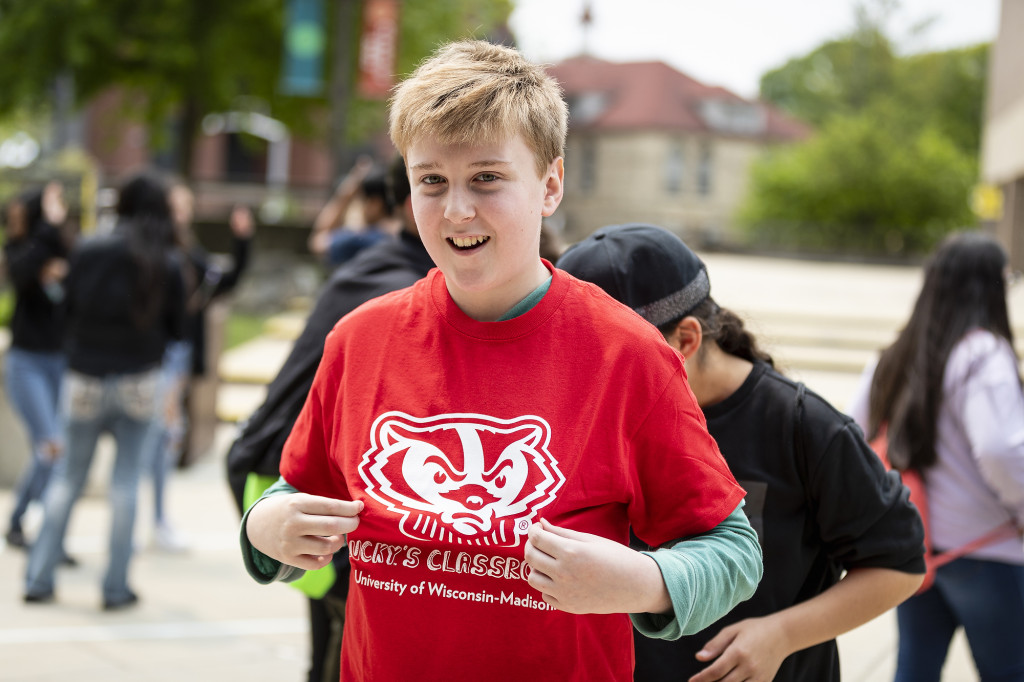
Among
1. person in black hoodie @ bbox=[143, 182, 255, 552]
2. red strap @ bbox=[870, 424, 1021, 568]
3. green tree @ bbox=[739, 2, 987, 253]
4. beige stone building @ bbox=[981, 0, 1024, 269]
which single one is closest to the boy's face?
red strap @ bbox=[870, 424, 1021, 568]

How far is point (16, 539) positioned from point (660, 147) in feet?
162

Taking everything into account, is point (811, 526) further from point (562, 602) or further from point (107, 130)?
point (107, 130)

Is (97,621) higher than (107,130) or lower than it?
lower

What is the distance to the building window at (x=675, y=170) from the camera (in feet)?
175

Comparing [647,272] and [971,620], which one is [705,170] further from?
[647,272]

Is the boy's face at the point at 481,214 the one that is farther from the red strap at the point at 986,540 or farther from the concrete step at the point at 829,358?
the concrete step at the point at 829,358

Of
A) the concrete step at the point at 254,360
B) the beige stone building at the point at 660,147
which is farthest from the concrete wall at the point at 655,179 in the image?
the concrete step at the point at 254,360

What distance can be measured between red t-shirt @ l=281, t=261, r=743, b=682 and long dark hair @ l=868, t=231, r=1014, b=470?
6.46 ft

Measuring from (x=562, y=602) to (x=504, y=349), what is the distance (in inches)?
13.6

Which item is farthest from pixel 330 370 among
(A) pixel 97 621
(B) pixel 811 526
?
(A) pixel 97 621

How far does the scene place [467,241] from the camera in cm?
138

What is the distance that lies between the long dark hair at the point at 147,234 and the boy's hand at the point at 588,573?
4227mm

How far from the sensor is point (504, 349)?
4.59ft

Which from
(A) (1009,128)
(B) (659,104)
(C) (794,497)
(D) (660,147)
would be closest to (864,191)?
(A) (1009,128)
